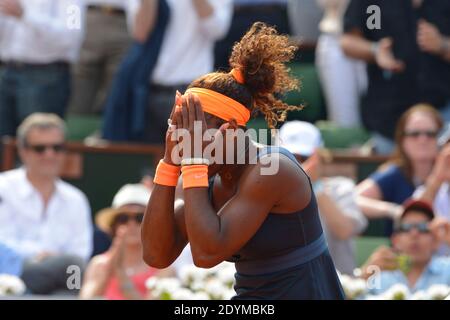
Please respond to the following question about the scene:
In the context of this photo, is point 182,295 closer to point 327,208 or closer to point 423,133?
point 327,208

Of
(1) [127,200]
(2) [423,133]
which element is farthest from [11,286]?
(2) [423,133]

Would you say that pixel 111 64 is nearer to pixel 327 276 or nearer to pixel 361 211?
pixel 361 211

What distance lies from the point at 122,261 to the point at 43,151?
1.08 meters

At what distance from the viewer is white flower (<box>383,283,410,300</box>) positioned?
576 cm

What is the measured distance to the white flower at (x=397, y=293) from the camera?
5.76m

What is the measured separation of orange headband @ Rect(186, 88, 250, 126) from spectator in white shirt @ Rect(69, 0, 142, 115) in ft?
15.3

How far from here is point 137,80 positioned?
8.05m

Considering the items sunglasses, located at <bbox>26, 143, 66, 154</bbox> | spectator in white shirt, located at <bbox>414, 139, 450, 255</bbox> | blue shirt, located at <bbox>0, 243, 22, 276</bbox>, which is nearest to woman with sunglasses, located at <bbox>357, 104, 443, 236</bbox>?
spectator in white shirt, located at <bbox>414, 139, 450, 255</bbox>

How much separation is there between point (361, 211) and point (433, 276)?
1001mm

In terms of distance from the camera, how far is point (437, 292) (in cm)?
583

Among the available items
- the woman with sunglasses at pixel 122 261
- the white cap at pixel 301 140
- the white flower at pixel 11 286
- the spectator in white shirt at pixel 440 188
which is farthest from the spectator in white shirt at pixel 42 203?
the spectator in white shirt at pixel 440 188

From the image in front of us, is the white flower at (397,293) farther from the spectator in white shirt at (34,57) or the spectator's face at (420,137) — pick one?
the spectator in white shirt at (34,57)

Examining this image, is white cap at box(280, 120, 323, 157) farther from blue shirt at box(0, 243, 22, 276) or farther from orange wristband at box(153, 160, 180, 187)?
orange wristband at box(153, 160, 180, 187)
